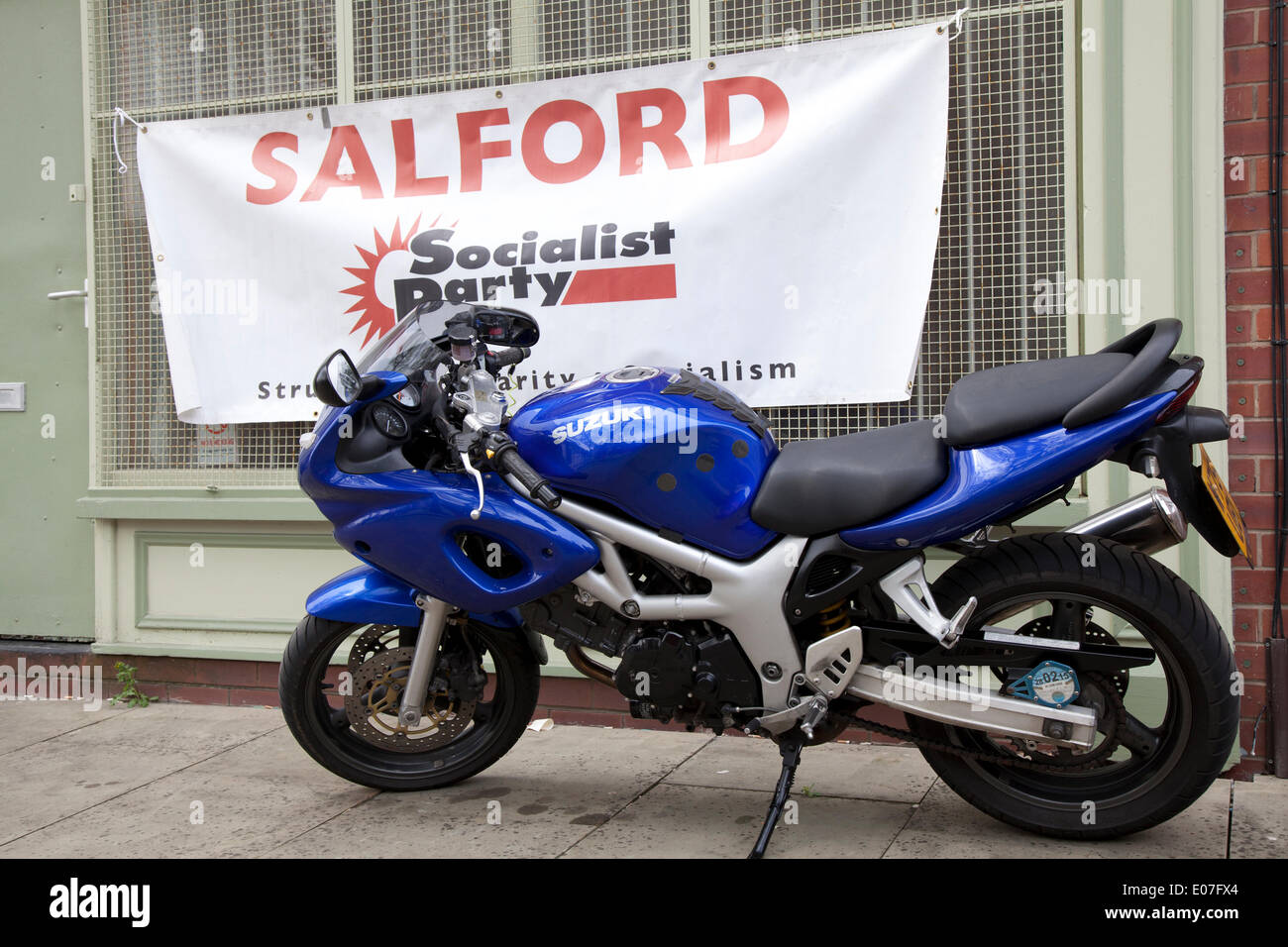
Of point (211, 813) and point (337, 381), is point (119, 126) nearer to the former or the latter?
point (337, 381)

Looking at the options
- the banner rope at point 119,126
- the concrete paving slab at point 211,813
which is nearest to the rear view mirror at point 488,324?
the concrete paving slab at point 211,813

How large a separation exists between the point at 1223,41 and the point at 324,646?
11.6 feet

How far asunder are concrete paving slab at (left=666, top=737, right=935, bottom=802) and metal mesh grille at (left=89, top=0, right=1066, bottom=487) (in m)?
1.16

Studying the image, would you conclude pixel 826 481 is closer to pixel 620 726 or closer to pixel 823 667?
pixel 823 667

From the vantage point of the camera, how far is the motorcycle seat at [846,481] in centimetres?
296

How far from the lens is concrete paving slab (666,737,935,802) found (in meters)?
3.70

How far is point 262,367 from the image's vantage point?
4.85m

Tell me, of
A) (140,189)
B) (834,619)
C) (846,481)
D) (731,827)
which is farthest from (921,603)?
(140,189)

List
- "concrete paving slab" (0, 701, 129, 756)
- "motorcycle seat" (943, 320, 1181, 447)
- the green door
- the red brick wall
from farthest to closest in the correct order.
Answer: the green door < "concrete paving slab" (0, 701, 129, 756) < the red brick wall < "motorcycle seat" (943, 320, 1181, 447)

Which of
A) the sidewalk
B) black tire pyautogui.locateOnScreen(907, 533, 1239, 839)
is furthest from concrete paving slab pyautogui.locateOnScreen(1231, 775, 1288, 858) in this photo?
black tire pyautogui.locateOnScreen(907, 533, 1239, 839)

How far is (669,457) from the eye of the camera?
3.06m

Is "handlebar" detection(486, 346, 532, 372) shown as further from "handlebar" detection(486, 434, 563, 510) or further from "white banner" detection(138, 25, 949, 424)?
"white banner" detection(138, 25, 949, 424)

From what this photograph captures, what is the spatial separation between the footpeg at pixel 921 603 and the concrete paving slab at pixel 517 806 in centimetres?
114

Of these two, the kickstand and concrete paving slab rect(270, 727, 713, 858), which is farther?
concrete paving slab rect(270, 727, 713, 858)
